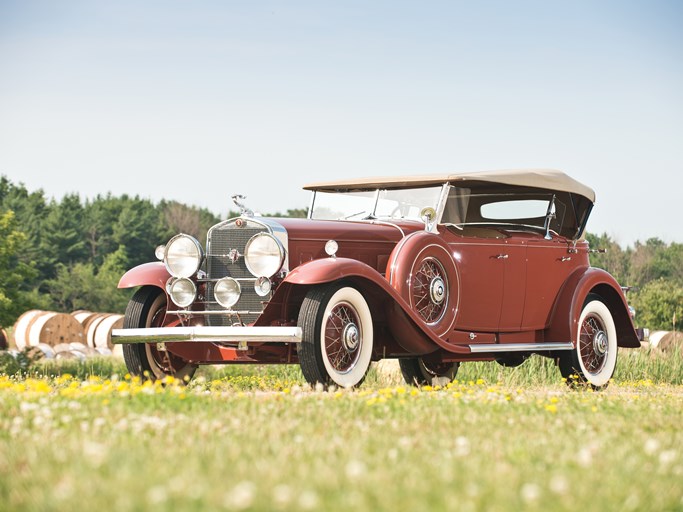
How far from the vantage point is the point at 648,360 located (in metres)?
14.3

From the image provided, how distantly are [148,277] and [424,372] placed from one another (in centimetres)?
392

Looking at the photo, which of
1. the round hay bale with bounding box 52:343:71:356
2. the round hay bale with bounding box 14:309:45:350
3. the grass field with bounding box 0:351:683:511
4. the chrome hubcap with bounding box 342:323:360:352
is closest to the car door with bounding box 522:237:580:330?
the chrome hubcap with bounding box 342:323:360:352

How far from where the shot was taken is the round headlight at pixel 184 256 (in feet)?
28.7

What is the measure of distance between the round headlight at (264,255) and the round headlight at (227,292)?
9.2 inches

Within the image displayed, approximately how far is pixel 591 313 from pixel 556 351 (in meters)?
0.72

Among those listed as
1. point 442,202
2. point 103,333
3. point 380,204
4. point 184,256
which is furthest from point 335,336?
point 103,333

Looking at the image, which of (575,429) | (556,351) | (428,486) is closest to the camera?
(428,486)

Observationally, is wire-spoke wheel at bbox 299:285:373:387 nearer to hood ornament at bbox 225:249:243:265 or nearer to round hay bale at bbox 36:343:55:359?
hood ornament at bbox 225:249:243:265

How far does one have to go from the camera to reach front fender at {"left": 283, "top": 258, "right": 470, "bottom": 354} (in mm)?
7598

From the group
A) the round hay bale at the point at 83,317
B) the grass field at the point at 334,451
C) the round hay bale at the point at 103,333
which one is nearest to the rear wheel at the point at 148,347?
the grass field at the point at 334,451

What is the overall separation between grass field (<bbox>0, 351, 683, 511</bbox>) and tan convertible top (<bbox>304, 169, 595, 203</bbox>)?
3.16m

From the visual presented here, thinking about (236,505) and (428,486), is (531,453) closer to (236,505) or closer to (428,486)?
(428,486)

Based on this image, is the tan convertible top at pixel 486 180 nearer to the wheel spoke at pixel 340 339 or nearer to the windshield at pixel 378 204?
the windshield at pixel 378 204

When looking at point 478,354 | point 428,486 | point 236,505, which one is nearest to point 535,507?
point 428,486
